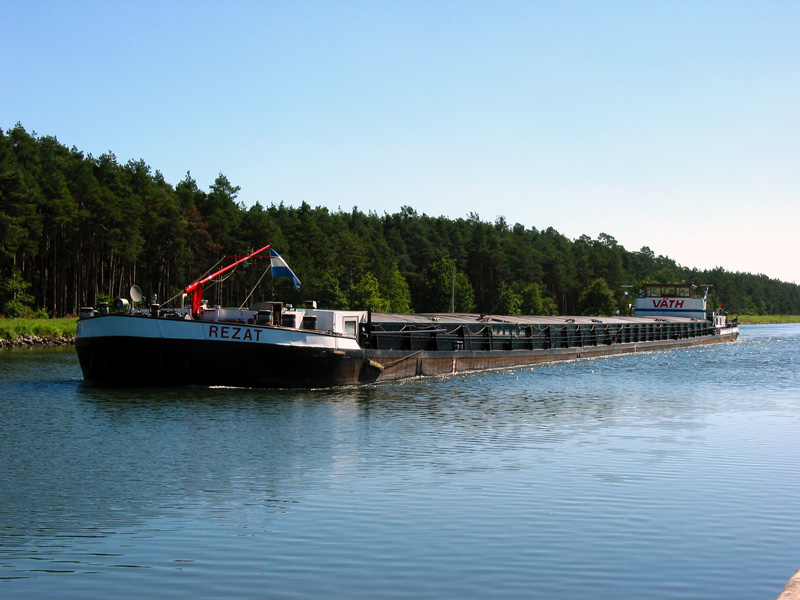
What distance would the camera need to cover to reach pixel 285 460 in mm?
15188

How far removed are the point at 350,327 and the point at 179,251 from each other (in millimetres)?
57597

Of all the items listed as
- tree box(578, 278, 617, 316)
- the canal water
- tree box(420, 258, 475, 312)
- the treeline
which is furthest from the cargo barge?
tree box(578, 278, 617, 316)

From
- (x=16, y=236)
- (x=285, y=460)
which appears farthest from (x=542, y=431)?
(x=16, y=236)

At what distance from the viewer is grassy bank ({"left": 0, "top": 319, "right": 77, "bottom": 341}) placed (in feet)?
176

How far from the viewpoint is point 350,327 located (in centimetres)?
2984

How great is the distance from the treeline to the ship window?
1252 cm

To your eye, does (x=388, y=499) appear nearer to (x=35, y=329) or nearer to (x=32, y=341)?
(x=32, y=341)

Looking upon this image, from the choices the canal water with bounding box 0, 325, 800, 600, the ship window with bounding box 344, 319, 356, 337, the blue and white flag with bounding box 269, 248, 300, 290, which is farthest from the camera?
the ship window with bounding box 344, 319, 356, 337

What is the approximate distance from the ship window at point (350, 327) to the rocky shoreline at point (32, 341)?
31022 mm

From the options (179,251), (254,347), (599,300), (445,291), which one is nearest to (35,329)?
(179,251)

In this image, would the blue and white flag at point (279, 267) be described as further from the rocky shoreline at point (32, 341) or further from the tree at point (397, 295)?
the tree at point (397, 295)

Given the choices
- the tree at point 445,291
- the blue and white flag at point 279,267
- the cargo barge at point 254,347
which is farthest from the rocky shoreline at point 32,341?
the tree at point 445,291

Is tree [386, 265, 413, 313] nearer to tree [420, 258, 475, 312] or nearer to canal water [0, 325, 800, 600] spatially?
tree [420, 258, 475, 312]

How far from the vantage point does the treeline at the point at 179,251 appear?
7244 centimetres
